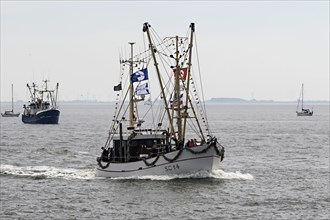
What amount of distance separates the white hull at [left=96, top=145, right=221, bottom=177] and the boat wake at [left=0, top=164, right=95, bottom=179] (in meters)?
5.39

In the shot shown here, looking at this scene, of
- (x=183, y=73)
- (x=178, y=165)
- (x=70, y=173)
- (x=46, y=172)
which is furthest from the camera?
(x=46, y=172)

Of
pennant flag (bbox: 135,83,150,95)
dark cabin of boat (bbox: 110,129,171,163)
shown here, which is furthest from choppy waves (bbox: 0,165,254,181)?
pennant flag (bbox: 135,83,150,95)

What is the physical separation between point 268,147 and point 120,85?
42.8 meters

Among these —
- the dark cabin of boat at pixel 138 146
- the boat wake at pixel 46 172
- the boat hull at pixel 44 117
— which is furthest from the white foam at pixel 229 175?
the boat hull at pixel 44 117

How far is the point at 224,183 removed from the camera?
2189 inches

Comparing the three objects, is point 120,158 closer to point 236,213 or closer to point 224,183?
point 224,183

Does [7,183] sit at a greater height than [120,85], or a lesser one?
lesser

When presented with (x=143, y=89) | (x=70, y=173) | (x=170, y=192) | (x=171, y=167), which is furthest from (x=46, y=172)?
(x=170, y=192)

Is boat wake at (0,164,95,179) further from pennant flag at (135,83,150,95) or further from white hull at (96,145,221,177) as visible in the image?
pennant flag at (135,83,150,95)

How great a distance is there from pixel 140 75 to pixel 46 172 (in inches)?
534

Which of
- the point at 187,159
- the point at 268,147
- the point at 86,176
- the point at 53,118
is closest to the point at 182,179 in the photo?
the point at 187,159

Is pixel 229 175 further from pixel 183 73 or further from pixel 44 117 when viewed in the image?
pixel 44 117

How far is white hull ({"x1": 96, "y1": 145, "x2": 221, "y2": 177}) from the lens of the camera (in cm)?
5462

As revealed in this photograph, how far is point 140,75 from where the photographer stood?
193 ft
